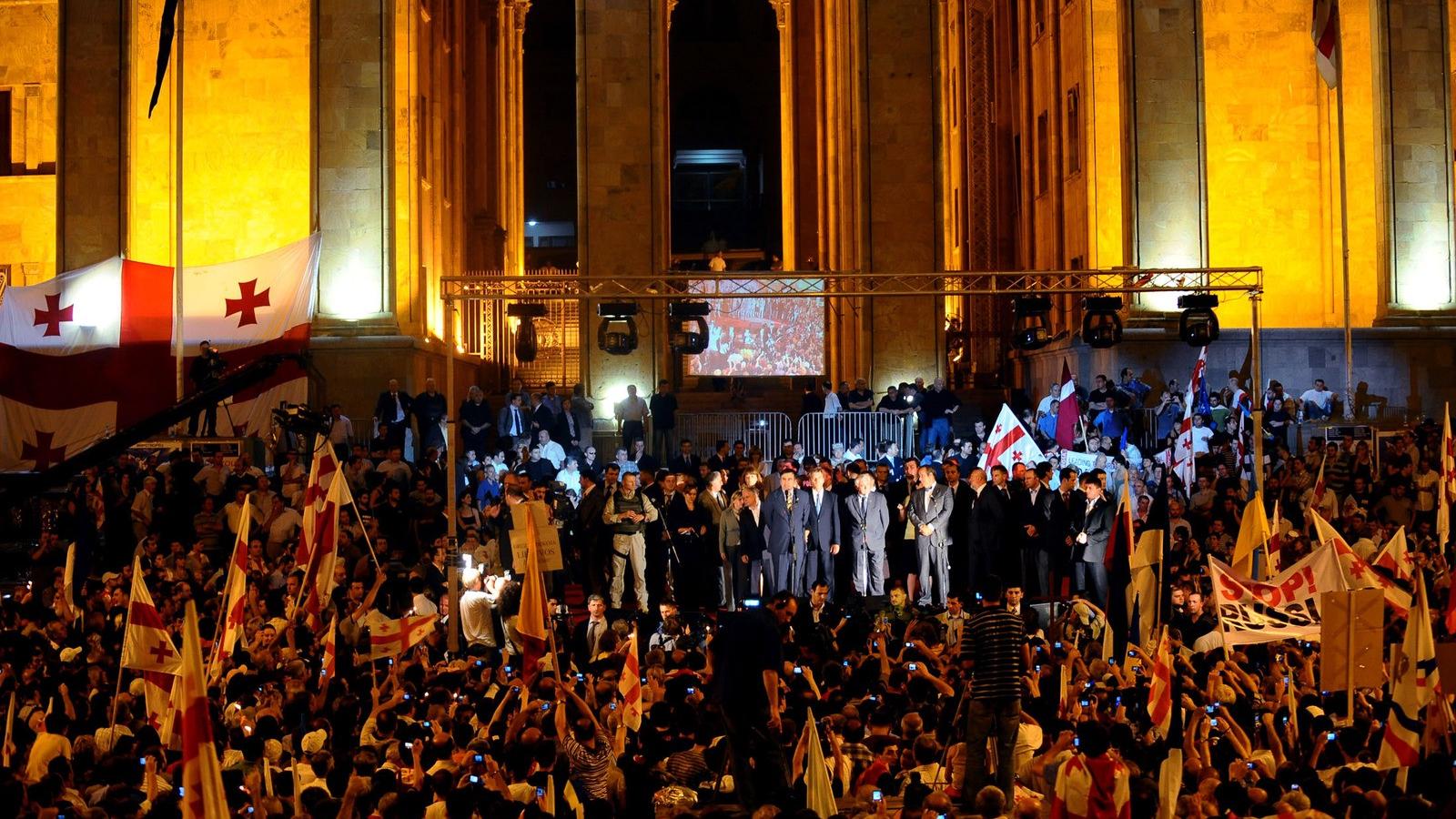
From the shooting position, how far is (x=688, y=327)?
2658cm

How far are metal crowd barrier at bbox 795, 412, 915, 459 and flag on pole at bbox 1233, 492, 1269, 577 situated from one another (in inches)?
462

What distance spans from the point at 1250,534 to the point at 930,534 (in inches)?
202

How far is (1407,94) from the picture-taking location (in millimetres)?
31906

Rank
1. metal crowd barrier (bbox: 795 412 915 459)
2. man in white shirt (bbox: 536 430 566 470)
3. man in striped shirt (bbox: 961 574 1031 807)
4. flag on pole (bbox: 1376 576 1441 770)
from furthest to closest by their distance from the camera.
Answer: metal crowd barrier (bbox: 795 412 915 459), man in white shirt (bbox: 536 430 566 470), man in striped shirt (bbox: 961 574 1031 807), flag on pole (bbox: 1376 576 1441 770)

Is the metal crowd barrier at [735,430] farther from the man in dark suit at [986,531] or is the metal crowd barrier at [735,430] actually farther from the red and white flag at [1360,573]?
the red and white flag at [1360,573]

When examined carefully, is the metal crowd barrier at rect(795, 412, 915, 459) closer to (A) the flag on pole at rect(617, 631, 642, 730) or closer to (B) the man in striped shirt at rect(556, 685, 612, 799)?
(A) the flag on pole at rect(617, 631, 642, 730)

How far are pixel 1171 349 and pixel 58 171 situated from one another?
67.3 ft

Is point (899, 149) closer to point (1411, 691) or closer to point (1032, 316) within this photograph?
point (1032, 316)

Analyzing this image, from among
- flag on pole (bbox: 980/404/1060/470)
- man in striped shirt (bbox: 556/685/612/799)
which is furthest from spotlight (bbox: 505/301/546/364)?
man in striped shirt (bbox: 556/685/612/799)

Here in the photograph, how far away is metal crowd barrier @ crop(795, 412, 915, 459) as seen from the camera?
28.9 m

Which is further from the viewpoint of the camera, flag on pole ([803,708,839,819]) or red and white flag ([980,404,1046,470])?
red and white flag ([980,404,1046,470])

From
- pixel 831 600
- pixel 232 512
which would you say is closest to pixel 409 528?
pixel 232 512

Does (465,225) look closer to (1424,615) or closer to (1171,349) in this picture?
(1171,349)

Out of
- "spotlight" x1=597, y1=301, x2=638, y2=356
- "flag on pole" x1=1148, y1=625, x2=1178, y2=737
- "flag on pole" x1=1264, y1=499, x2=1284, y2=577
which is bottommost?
"flag on pole" x1=1148, y1=625, x2=1178, y2=737
